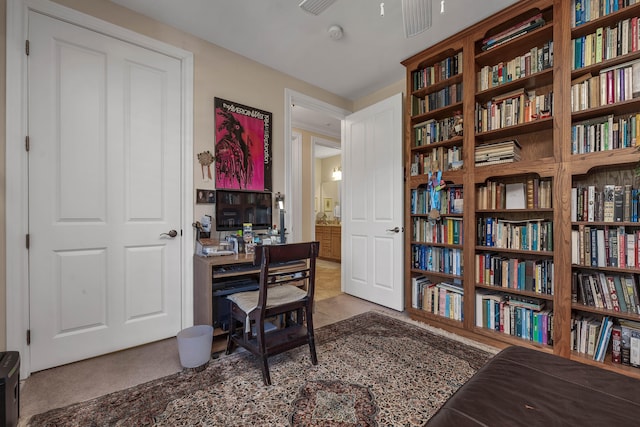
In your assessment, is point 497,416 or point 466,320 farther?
point 466,320

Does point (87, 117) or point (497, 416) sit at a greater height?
point (87, 117)

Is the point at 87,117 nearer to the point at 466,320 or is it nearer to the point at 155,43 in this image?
the point at 155,43

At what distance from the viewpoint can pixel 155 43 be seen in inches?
91.5

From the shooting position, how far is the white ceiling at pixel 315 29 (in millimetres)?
2170

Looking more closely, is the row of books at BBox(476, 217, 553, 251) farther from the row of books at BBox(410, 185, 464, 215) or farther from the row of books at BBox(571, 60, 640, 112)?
the row of books at BBox(571, 60, 640, 112)

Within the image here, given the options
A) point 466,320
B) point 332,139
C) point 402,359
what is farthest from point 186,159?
point 332,139

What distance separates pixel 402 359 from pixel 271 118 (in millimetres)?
2593

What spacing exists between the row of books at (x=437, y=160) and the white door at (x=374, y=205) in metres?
0.20

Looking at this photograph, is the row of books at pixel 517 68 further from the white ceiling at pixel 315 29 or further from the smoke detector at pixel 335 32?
the smoke detector at pixel 335 32

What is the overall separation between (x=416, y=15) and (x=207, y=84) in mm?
1876

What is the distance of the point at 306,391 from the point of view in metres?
1.64

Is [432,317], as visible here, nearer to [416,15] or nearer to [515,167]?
[515,167]

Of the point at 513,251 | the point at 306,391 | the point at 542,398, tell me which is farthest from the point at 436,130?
the point at 306,391

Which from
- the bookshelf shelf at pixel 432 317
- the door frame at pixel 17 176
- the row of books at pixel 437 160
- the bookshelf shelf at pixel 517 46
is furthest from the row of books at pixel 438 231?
the door frame at pixel 17 176
